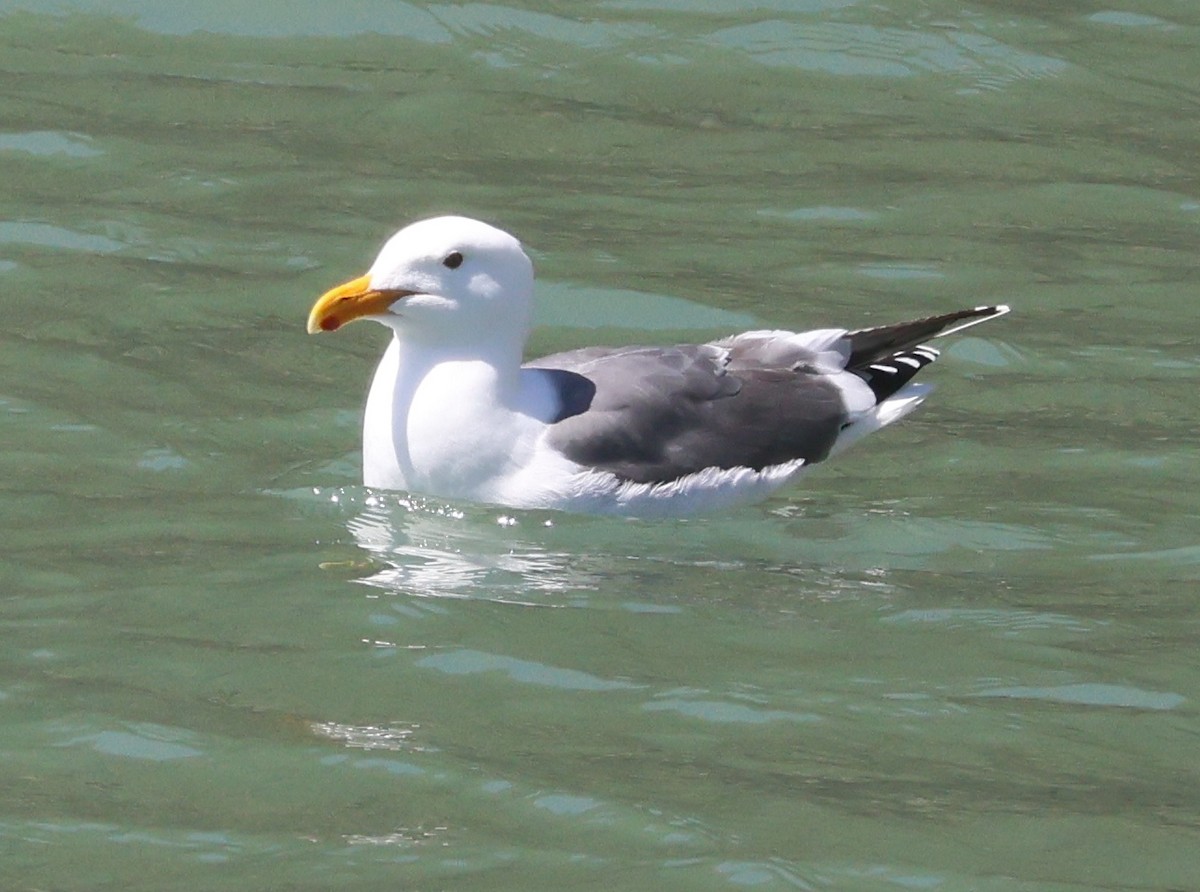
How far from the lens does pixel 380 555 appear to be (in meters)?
7.39

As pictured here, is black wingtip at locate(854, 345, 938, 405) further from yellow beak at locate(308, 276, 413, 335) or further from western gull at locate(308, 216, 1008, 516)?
yellow beak at locate(308, 276, 413, 335)

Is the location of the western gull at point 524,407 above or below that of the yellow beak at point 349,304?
below

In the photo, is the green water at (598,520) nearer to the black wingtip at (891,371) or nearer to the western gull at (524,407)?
the western gull at (524,407)

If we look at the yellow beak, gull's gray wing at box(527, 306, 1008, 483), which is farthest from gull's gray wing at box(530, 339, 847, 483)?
the yellow beak

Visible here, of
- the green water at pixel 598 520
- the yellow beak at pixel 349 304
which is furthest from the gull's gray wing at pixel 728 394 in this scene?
the yellow beak at pixel 349 304

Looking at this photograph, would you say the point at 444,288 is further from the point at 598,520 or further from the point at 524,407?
the point at 598,520

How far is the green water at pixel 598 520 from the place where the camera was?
217 inches

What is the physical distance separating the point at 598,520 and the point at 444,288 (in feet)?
3.11

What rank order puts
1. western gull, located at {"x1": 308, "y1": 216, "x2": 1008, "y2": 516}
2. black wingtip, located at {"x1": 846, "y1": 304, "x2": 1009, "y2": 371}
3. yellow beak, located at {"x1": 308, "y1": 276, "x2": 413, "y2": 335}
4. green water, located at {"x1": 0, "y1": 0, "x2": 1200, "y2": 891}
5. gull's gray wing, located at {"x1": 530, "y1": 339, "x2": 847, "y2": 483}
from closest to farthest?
green water, located at {"x1": 0, "y1": 0, "x2": 1200, "y2": 891} → yellow beak, located at {"x1": 308, "y1": 276, "x2": 413, "y2": 335} → western gull, located at {"x1": 308, "y1": 216, "x2": 1008, "y2": 516} → gull's gray wing, located at {"x1": 530, "y1": 339, "x2": 847, "y2": 483} → black wingtip, located at {"x1": 846, "y1": 304, "x2": 1009, "y2": 371}

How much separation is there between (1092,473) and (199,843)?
13.5ft

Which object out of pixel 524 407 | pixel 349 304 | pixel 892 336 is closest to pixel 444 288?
pixel 349 304

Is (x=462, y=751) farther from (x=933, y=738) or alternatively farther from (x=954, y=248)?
(x=954, y=248)

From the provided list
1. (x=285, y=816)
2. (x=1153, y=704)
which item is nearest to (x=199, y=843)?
(x=285, y=816)

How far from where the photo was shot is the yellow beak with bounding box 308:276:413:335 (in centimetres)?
766
